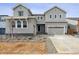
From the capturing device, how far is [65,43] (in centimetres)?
441

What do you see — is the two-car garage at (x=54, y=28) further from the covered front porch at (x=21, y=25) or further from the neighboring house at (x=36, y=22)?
the covered front porch at (x=21, y=25)

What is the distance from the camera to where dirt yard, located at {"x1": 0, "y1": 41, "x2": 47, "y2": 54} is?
439 cm

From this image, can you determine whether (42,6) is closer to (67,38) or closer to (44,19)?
(44,19)

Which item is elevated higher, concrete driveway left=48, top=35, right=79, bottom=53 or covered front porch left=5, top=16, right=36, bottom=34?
covered front porch left=5, top=16, right=36, bottom=34

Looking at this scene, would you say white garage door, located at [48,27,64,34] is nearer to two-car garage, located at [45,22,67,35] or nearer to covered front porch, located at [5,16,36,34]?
two-car garage, located at [45,22,67,35]

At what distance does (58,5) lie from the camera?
4422mm

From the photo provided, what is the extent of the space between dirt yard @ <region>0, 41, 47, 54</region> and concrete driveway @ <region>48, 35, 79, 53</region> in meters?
0.15

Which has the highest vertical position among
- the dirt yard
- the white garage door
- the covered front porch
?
the covered front porch

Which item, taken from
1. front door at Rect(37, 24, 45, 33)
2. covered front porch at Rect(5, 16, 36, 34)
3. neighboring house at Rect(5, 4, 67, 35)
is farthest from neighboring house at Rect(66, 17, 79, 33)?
covered front porch at Rect(5, 16, 36, 34)

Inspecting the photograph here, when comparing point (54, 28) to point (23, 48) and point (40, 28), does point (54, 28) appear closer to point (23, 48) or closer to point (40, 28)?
point (40, 28)

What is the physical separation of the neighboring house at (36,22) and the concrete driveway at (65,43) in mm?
81

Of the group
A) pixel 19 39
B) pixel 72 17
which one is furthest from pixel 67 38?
pixel 19 39

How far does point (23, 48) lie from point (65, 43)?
1.69 ft

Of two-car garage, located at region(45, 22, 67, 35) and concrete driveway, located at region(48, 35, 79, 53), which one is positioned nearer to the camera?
concrete driveway, located at region(48, 35, 79, 53)
